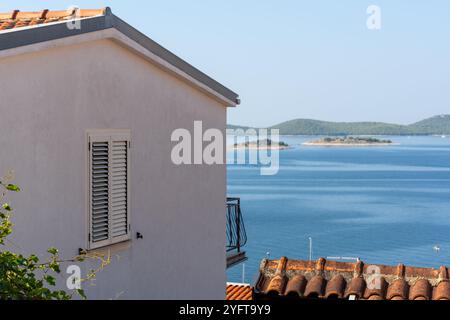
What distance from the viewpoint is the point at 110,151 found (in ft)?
25.9

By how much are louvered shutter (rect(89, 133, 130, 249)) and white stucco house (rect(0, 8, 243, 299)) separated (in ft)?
0.04

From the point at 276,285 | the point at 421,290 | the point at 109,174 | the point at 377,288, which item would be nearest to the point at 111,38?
the point at 109,174

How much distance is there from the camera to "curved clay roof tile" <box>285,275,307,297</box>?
12523 mm

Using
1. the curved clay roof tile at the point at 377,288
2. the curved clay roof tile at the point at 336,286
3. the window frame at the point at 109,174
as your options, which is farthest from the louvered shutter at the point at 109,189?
the curved clay roof tile at the point at 377,288

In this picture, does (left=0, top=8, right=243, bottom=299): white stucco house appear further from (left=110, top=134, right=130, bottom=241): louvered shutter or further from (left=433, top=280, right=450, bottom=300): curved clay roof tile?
(left=433, top=280, right=450, bottom=300): curved clay roof tile

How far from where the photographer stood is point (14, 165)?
6.37m

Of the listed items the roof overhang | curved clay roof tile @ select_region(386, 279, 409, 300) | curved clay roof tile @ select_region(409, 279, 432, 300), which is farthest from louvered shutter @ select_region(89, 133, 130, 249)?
curved clay roof tile @ select_region(409, 279, 432, 300)

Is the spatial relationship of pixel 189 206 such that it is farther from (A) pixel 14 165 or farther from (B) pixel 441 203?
(B) pixel 441 203

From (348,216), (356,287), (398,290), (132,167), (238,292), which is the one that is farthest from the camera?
(348,216)

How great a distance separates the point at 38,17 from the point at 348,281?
7.29m

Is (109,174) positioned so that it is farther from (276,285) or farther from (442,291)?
(442,291)

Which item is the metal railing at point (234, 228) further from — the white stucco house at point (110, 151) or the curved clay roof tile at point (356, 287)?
the curved clay roof tile at point (356, 287)
